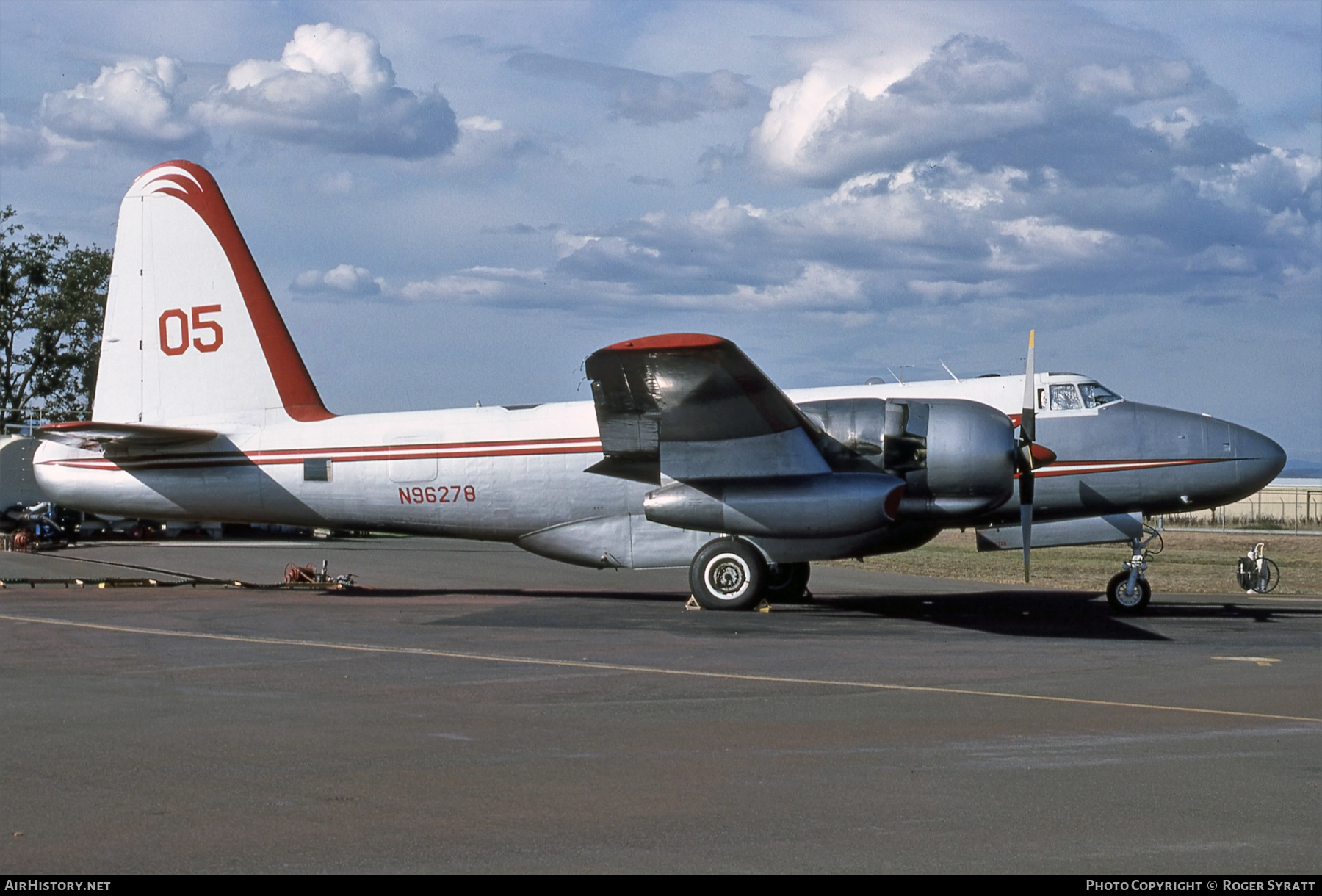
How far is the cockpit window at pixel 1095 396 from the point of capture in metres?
19.0

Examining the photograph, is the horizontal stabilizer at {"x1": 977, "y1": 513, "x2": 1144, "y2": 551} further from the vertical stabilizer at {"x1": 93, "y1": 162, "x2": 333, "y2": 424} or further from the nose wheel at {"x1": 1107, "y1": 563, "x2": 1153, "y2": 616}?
the vertical stabilizer at {"x1": 93, "y1": 162, "x2": 333, "y2": 424}

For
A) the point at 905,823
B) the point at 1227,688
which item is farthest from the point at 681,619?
the point at 905,823

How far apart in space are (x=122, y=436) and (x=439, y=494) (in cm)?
527

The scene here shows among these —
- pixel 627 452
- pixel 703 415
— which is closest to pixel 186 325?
pixel 627 452

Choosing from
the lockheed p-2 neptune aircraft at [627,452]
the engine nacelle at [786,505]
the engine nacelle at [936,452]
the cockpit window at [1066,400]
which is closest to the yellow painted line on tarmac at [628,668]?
the lockheed p-2 neptune aircraft at [627,452]

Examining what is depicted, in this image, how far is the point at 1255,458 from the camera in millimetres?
18406

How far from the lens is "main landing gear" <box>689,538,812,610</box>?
60.1 ft

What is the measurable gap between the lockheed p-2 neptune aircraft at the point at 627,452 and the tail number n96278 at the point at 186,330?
29 millimetres

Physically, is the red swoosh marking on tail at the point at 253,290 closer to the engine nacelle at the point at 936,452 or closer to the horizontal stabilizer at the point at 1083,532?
the engine nacelle at the point at 936,452

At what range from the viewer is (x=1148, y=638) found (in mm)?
15203

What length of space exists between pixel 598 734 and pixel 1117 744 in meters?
3.65

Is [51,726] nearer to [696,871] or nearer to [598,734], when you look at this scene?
[598,734]

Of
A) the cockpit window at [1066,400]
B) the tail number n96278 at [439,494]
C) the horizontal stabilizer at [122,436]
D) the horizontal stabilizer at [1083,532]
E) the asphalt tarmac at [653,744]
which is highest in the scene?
the cockpit window at [1066,400]

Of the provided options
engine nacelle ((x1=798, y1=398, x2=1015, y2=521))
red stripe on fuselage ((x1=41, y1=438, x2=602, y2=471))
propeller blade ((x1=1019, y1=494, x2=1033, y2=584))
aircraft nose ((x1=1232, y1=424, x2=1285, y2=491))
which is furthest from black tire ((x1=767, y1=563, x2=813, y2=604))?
aircraft nose ((x1=1232, y1=424, x2=1285, y2=491))
